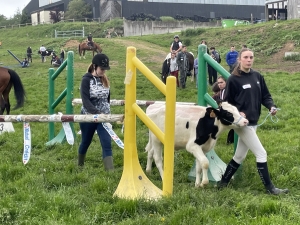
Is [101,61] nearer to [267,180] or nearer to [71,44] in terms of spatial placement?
[267,180]

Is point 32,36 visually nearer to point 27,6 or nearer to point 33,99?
point 27,6

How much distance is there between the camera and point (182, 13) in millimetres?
66312

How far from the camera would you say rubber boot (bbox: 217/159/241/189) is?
18.1 ft

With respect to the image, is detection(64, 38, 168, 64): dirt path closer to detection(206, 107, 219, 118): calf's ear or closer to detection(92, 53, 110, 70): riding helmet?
detection(92, 53, 110, 70): riding helmet

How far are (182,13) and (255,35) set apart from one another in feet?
123

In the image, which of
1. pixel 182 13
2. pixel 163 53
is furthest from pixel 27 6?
pixel 163 53

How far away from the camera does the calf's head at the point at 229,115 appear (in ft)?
16.5

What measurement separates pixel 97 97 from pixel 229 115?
2149mm

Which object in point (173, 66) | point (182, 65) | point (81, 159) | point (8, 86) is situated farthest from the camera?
point (173, 66)

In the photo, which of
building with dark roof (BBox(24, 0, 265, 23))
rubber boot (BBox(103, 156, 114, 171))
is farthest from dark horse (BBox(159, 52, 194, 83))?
building with dark roof (BBox(24, 0, 265, 23))

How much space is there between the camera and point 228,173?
5.54 m

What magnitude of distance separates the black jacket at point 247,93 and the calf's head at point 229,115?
0.19m

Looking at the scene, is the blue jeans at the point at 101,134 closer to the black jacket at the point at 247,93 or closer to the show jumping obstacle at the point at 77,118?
the show jumping obstacle at the point at 77,118

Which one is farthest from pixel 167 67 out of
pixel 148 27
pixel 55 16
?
pixel 55 16
